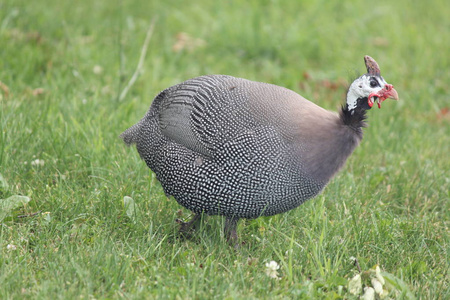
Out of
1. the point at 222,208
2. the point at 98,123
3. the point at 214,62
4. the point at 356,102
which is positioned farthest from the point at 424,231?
the point at 214,62

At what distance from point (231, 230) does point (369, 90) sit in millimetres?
1067

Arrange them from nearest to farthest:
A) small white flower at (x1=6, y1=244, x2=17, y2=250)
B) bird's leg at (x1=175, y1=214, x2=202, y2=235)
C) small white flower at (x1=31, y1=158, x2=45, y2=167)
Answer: small white flower at (x1=6, y1=244, x2=17, y2=250) < bird's leg at (x1=175, y1=214, x2=202, y2=235) < small white flower at (x1=31, y1=158, x2=45, y2=167)

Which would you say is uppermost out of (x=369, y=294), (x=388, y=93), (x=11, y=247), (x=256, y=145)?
(x=388, y=93)

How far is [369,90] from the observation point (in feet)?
9.95

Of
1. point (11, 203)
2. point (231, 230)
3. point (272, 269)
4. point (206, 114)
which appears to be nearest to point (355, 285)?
point (272, 269)

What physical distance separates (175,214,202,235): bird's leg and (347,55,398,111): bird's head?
1.07m

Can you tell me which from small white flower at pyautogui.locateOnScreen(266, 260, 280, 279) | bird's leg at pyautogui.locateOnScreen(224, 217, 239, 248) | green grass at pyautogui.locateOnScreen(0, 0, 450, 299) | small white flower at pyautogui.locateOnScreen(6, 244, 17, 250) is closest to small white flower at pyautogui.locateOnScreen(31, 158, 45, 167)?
green grass at pyautogui.locateOnScreen(0, 0, 450, 299)

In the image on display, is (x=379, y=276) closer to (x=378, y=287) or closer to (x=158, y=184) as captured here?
(x=378, y=287)

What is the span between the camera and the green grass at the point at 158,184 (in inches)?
115

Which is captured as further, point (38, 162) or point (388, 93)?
point (38, 162)

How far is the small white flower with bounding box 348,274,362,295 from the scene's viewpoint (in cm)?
288

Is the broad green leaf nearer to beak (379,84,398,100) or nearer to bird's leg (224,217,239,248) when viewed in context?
bird's leg (224,217,239,248)

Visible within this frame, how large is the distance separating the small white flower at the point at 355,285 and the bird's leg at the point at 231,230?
705mm

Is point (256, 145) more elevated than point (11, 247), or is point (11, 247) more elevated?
point (256, 145)
